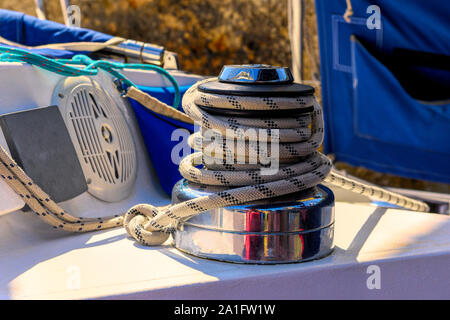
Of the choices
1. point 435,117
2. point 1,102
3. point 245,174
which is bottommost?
point 435,117

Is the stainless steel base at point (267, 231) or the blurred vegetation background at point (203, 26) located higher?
the blurred vegetation background at point (203, 26)

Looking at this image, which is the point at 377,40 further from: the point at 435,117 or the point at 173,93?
the point at 173,93

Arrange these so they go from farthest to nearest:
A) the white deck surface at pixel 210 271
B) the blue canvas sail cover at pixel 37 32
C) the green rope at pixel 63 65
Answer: the blue canvas sail cover at pixel 37 32 → the green rope at pixel 63 65 → the white deck surface at pixel 210 271

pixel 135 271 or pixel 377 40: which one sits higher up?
pixel 377 40

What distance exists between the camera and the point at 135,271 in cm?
96

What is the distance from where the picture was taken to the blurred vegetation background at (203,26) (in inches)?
176

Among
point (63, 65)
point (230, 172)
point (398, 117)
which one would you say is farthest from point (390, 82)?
point (230, 172)

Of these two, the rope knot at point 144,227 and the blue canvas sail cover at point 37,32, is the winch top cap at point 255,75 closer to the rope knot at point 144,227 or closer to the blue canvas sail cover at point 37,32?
the rope knot at point 144,227

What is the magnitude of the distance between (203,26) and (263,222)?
3794mm

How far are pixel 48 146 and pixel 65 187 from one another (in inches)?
3.9

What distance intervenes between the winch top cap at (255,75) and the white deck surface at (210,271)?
323mm

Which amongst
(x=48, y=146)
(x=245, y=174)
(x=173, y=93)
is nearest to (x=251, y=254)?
(x=245, y=174)

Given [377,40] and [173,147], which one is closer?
[173,147]

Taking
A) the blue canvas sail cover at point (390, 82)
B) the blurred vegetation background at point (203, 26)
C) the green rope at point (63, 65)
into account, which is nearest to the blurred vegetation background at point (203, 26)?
the blurred vegetation background at point (203, 26)
